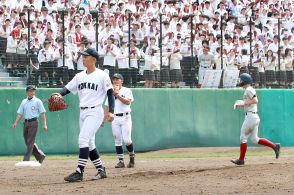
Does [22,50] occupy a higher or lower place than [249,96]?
higher

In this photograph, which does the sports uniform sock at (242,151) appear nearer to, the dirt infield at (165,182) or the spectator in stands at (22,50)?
the dirt infield at (165,182)

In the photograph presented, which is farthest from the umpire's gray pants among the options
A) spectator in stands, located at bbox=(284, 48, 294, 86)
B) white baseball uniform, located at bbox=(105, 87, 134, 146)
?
spectator in stands, located at bbox=(284, 48, 294, 86)

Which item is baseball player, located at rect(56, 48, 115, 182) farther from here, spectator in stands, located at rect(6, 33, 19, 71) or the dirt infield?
spectator in stands, located at rect(6, 33, 19, 71)

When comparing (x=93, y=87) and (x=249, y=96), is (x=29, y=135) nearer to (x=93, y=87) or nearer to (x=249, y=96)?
(x=249, y=96)

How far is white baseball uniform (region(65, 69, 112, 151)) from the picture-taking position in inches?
547

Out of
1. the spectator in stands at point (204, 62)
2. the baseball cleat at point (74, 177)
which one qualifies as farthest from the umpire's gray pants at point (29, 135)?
the spectator in stands at point (204, 62)

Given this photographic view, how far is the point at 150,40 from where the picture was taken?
26.5 metres

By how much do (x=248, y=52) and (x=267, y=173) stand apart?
1443cm

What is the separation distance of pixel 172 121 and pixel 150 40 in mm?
A: 2609

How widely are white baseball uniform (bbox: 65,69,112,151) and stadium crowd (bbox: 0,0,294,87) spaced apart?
33.5ft

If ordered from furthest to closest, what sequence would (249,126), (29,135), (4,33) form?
1. (4,33)
2. (29,135)
3. (249,126)

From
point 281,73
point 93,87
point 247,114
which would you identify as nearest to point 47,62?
point 247,114

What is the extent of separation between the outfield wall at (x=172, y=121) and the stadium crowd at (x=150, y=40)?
22.5 inches

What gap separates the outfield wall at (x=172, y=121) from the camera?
24.3m
